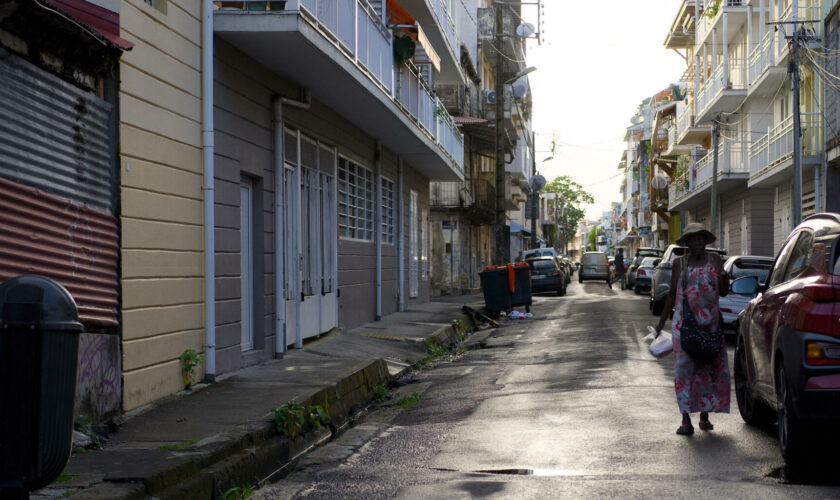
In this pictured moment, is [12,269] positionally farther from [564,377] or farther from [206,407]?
[564,377]

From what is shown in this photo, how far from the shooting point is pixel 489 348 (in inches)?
658

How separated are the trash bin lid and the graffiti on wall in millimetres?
3682

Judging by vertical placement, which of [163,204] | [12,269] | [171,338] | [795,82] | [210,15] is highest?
[795,82]

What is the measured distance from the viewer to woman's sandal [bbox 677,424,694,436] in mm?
7637

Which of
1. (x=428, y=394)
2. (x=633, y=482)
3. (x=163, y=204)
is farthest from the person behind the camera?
(x=428, y=394)

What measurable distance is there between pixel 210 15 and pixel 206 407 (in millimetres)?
4301

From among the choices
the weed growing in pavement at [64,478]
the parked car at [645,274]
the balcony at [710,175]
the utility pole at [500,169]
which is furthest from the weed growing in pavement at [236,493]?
the balcony at [710,175]

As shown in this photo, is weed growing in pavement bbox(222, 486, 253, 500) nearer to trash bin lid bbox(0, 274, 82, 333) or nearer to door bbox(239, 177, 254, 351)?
trash bin lid bbox(0, 274, 82, 333)

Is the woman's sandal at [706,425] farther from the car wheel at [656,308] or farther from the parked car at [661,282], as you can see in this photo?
the car wheel at [656,308]

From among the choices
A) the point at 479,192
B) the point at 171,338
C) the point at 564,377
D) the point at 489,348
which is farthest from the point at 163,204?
the point at 479,192

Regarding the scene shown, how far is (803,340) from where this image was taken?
6.03m

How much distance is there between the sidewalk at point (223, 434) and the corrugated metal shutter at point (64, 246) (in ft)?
3.45

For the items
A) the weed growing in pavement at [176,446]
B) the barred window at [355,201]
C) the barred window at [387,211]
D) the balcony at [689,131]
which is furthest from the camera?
the balcony at [689,131]

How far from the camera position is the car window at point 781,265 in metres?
7.56
